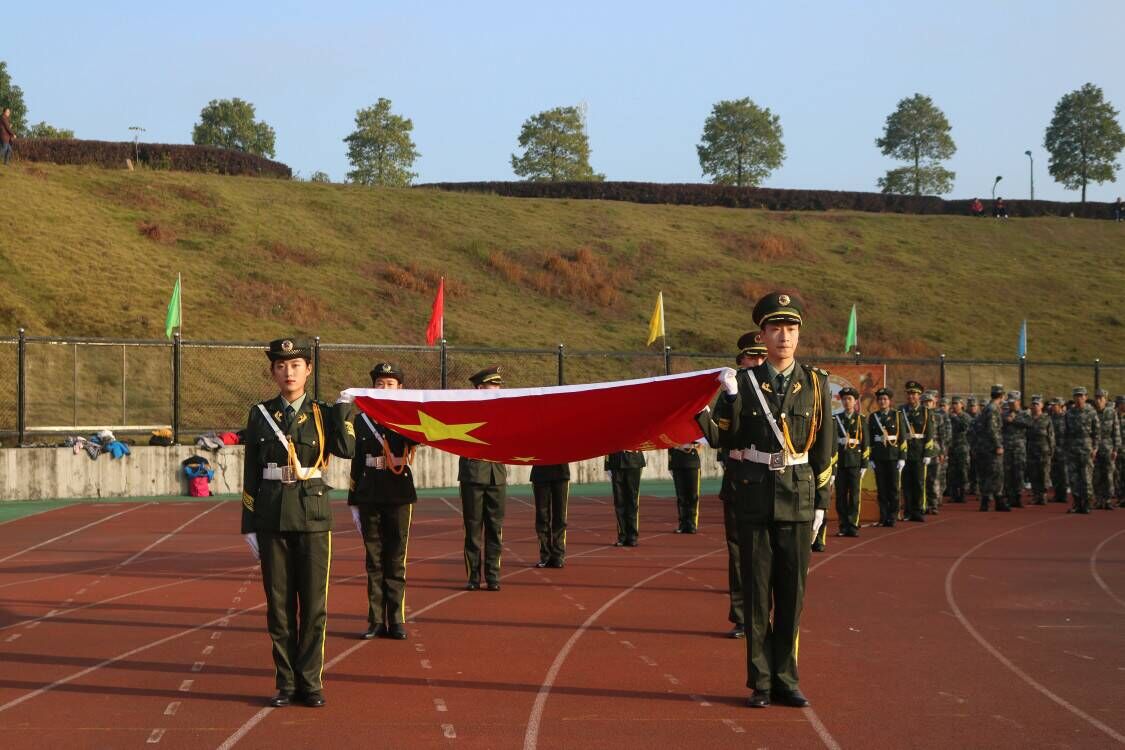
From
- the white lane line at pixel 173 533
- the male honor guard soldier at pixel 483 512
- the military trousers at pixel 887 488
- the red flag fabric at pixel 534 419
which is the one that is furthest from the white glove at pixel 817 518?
the military trousers at pixel 887 488

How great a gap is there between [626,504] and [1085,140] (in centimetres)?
8251

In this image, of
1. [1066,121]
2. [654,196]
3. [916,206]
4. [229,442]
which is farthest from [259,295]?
[1066,121]

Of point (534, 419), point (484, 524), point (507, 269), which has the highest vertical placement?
point (507, 269)

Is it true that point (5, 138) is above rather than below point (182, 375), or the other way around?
above

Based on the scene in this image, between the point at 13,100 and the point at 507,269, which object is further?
the point at 13,100

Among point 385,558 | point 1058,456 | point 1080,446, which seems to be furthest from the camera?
point 1058,456

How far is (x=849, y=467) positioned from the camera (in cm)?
1812

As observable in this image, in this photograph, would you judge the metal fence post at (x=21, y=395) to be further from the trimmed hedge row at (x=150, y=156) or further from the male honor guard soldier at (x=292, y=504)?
the trimmed hedge row at (x=150, y=156)

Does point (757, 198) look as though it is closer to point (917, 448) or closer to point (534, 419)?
point (917, 448)

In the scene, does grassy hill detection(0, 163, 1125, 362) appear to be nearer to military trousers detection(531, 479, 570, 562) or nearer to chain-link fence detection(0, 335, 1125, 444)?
chain-link fence detection(0, 335, 1125, 444)

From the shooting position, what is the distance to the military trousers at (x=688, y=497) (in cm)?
1838

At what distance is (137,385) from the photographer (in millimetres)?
30109

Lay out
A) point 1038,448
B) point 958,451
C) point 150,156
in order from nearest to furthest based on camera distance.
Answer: point 1038,448 → point 958,451 → point 150,156

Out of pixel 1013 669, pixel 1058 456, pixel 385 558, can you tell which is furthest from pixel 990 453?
pixel 385 558
